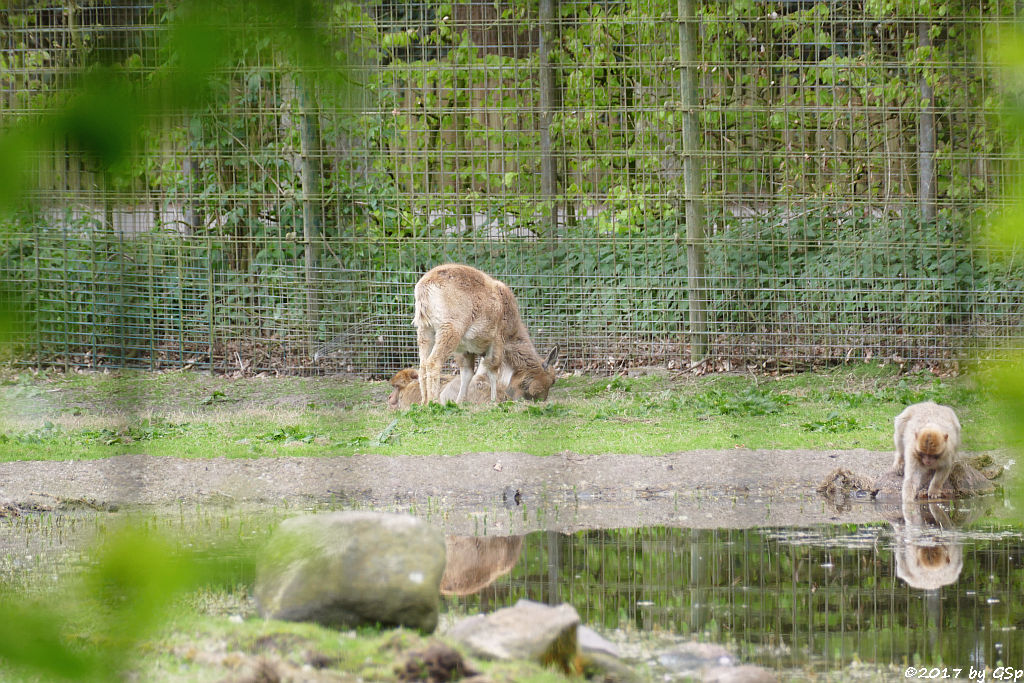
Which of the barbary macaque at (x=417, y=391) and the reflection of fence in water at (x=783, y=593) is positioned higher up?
the barbary macaque at (x=417, y=391)

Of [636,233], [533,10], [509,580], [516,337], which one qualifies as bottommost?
[509,580]

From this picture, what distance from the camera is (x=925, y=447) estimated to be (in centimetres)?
629

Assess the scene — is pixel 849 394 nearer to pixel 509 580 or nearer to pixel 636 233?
pixel 636 233

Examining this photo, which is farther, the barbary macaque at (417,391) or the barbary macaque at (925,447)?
the barbary macaque at (417,391)

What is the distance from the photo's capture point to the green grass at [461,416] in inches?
309

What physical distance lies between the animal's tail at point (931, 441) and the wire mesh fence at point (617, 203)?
4.54m

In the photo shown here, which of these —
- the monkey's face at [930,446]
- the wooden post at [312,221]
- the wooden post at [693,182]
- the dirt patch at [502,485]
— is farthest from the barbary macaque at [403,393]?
the monkey's face at [930,446]

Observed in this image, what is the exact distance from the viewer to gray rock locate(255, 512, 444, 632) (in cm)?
420

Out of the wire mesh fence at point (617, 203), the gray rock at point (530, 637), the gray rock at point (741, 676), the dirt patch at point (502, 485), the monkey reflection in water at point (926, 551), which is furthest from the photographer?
the wire mesh fence at point (617, 203)

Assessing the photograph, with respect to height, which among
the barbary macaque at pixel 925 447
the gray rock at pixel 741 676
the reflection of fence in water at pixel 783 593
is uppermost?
the barbary macaque at pixel 925 447

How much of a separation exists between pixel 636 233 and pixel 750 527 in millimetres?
6225

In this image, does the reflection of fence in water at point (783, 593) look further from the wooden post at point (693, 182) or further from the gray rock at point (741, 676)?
the wooden post at point (693, 182)

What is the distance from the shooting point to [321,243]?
38.9 feet

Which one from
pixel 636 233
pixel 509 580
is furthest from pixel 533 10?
pixel 509 580
